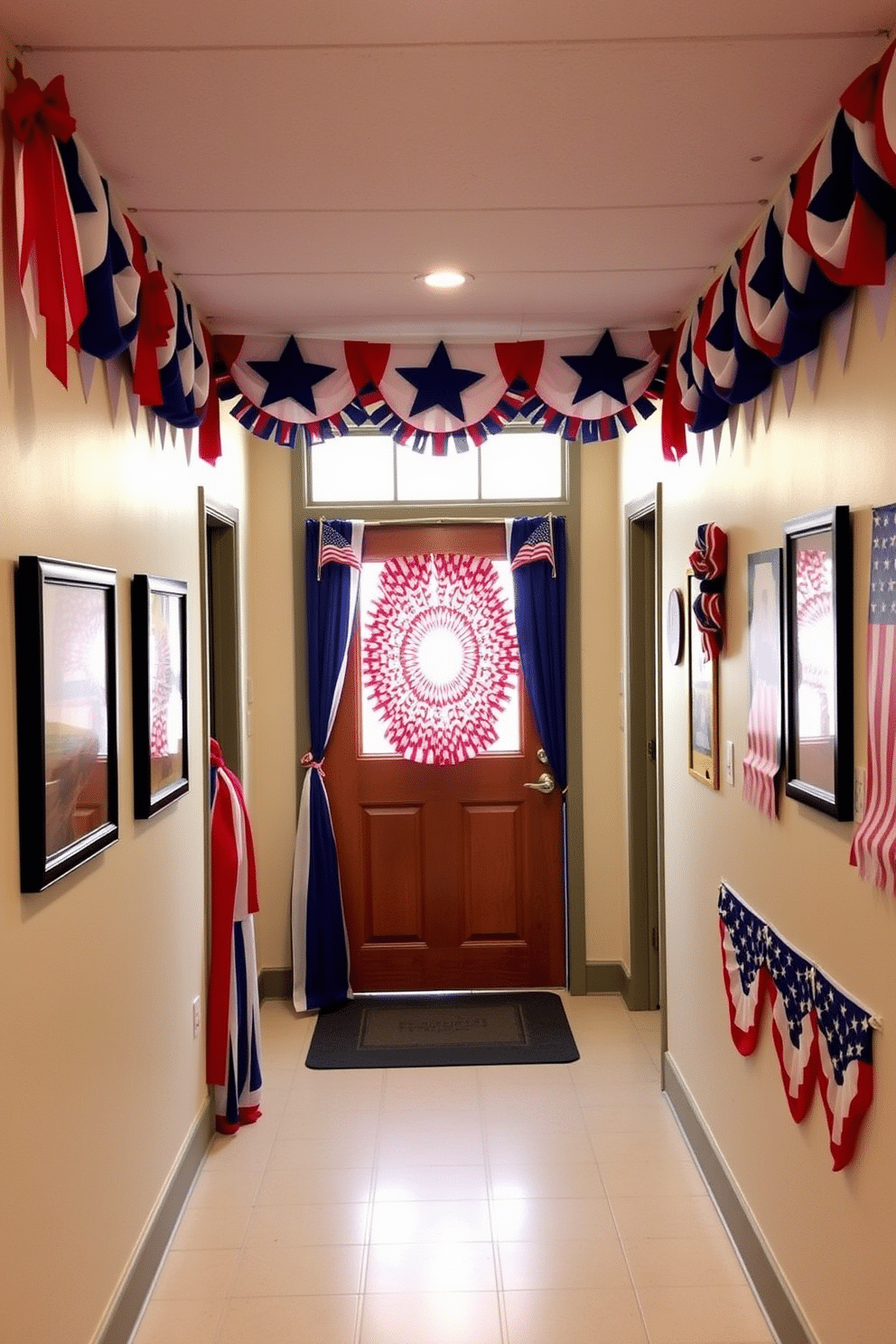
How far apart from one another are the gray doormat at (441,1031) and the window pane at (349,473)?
2.12m

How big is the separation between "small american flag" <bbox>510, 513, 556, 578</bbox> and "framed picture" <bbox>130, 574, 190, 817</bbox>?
1900mm

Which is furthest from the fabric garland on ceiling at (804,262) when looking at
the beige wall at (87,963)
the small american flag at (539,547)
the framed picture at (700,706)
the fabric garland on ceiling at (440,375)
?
the small american flag at (539,547)

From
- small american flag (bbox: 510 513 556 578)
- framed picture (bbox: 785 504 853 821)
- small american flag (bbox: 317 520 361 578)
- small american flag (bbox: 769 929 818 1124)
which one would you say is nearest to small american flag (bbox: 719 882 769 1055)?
small american flag (bbox: 769 929 818 1124)

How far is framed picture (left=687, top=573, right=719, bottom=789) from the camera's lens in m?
3.32

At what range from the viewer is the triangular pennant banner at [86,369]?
2.45 metres

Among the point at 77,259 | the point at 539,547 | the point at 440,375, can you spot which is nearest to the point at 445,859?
the point at 539,547

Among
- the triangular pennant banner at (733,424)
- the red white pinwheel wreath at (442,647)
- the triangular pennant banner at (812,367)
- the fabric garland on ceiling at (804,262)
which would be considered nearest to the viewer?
the fabric garland on ceiling at (804,262)

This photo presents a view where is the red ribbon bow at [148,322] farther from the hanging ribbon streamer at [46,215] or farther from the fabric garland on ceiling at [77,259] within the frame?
the hanging ribbon streamer at [46,215]

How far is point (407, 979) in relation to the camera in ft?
17.1

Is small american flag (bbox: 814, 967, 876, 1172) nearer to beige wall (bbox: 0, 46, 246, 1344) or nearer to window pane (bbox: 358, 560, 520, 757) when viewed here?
beige wall (bbox: 0, 46, 246, 1344)

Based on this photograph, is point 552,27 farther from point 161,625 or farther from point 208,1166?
point 208,1166

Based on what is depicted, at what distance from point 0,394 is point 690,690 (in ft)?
7.47

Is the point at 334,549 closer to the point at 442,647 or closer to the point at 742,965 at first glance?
the point at 442,647

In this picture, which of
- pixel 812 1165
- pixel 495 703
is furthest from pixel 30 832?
pixel 495 703
